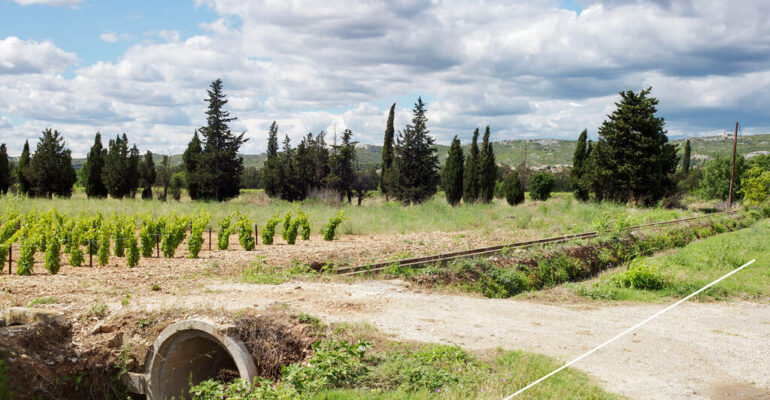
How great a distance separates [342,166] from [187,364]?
3453cm

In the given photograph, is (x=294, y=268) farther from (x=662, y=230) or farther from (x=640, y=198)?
(x=640, y=198)

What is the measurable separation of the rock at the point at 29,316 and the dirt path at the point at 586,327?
3.48ft

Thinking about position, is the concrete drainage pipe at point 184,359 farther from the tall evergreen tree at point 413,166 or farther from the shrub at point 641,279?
the tall evergreen tree at point 413,166

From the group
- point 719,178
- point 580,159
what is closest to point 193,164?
point 580,159

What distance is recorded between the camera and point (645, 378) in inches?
244

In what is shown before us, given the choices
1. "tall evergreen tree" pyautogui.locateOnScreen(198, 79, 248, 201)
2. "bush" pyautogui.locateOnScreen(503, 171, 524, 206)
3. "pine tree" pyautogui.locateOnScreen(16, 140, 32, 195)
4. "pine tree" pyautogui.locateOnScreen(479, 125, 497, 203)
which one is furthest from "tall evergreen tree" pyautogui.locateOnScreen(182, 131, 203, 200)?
"bush" pyautogui.locateOnScreen(503, 171, 524, 206)

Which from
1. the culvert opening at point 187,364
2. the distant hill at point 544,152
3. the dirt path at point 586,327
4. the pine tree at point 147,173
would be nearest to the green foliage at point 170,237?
the dirt path at point 586,327

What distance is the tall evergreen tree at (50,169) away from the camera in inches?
1473

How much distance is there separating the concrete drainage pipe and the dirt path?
0.75m

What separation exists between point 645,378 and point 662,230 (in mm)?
17214

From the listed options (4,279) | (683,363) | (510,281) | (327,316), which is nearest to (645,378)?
(683,363)

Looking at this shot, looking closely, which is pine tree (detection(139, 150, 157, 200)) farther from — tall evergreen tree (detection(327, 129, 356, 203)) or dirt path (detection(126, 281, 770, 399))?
dirt path (detection(126, 281, 770, 399))

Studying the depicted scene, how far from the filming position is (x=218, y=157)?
40.6 meters

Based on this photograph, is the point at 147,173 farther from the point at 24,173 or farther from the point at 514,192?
the point at 514,192
